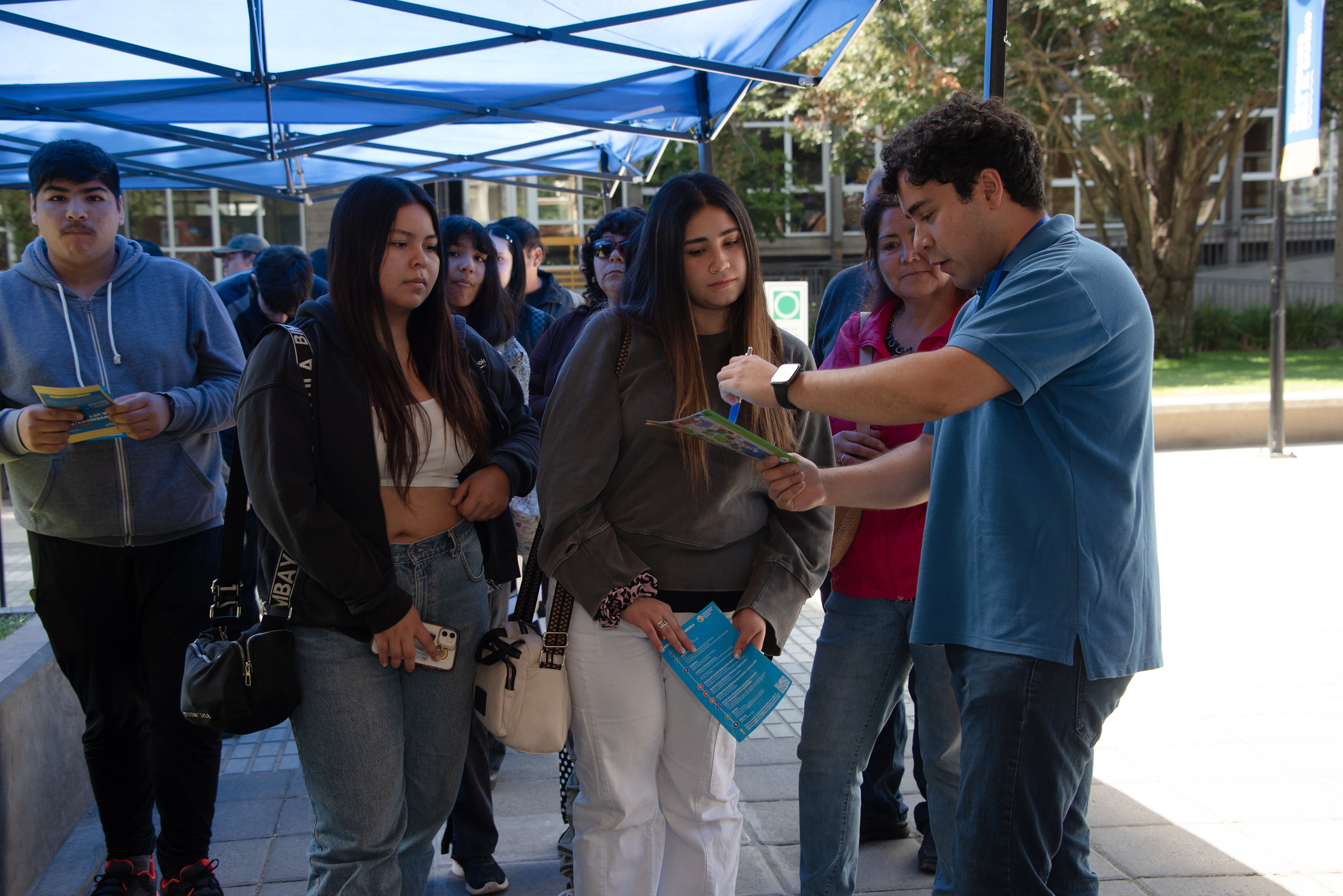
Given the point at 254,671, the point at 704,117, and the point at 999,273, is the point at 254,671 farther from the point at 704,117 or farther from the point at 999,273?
the point at 704,117

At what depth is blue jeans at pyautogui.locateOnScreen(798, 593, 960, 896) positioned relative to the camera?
2.82m

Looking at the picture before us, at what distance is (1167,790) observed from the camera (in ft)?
12.7

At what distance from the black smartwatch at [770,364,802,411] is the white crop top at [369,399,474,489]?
93 centimetres

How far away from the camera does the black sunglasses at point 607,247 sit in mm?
4043

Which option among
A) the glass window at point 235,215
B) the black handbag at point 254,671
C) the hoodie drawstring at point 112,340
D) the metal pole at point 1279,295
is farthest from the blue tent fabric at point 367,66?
the glass window at point 235,215

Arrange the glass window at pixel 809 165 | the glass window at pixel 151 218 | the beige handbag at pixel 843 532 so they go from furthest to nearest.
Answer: the glass window at pixel 809 165
the glass window at pixel 151 218
the beige handbag at pixel 843 532

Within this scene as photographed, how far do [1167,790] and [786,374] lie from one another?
9.10ft

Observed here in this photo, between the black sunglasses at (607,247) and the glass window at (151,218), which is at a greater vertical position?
the glass window at (151,218)

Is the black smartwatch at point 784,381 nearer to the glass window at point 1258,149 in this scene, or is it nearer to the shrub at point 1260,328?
the shrub at point 1260,328

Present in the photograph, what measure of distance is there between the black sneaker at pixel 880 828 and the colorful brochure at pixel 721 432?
6.01 ft

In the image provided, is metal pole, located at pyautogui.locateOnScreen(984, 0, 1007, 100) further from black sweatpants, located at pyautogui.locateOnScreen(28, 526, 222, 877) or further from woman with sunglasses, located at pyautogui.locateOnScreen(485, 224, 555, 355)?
black sweatpants, located at pyautogui.locateOnScreen(28, 526, 222, 877)

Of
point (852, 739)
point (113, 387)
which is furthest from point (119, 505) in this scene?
point (852, 739)

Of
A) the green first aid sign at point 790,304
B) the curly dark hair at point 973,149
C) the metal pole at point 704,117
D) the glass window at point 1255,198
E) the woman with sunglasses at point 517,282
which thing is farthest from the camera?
the glass window at point 1255,198

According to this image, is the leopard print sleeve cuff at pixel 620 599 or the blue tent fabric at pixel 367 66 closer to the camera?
the leopard print sleeve cuff at pixel 620 599
